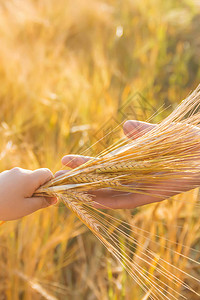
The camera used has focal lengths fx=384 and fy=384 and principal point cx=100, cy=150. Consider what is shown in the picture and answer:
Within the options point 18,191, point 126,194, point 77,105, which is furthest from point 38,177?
point 77,105

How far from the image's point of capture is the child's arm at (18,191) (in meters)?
0.52

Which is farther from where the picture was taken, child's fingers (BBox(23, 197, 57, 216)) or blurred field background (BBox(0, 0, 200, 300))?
blurred field background (BBox(0, 0, 200, 300))

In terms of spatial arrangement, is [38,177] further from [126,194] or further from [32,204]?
[126,194]

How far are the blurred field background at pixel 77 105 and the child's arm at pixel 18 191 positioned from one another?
0.19m

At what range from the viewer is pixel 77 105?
4.55 feet

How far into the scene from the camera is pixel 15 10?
195 cm

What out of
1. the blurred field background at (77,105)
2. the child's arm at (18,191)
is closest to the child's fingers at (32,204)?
the child's arm at (18,191)

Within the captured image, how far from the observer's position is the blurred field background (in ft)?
3.09

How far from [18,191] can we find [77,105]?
89 cm

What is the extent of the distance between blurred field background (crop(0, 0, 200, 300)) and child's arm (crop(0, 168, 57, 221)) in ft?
0.63

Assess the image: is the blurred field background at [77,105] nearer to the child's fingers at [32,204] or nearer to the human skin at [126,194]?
the human skin at [126,194]

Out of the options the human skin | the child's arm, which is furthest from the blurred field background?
the child's arm

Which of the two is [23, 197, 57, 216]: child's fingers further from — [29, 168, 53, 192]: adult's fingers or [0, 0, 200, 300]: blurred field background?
[0, 0, 200, 300]: blurred field background

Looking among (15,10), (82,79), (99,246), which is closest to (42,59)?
(82,79)
